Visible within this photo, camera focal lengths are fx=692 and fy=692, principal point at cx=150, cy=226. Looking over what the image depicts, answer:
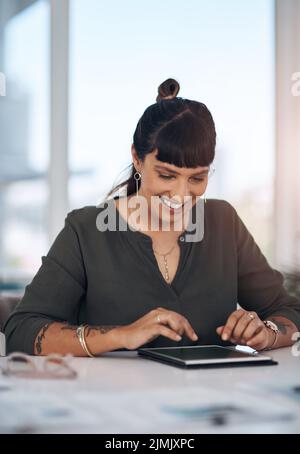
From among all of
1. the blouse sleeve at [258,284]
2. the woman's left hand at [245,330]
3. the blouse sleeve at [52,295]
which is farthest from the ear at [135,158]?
the woman's left hand at [245,330]

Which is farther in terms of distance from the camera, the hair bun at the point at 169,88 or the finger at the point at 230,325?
the hair bun at the point at 169,88

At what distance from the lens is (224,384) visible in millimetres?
1247

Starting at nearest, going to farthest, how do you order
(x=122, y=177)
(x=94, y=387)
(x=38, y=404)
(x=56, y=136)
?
(x=38, y=404), (x=94, y=387), (x=122, y=177), (x=56, y=136)

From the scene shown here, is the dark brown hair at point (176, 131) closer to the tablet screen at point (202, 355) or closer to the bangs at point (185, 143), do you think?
the bangs at point (185, 143)

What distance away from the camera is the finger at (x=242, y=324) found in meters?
1.66

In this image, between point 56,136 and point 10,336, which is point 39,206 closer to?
point 56,136

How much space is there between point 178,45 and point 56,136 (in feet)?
3.04

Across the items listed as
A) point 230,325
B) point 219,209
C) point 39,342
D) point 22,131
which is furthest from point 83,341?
point 22,131

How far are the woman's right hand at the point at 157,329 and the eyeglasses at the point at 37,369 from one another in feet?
0.58

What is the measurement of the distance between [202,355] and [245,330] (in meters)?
0.20

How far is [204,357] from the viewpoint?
1475 millimetres

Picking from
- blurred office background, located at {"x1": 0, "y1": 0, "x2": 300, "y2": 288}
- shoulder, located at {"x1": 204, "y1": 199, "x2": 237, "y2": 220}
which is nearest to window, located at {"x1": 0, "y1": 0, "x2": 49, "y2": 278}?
blurred office background, located at {"x1": 0, "y1": 0, "x2": 300, "y2": 288}
